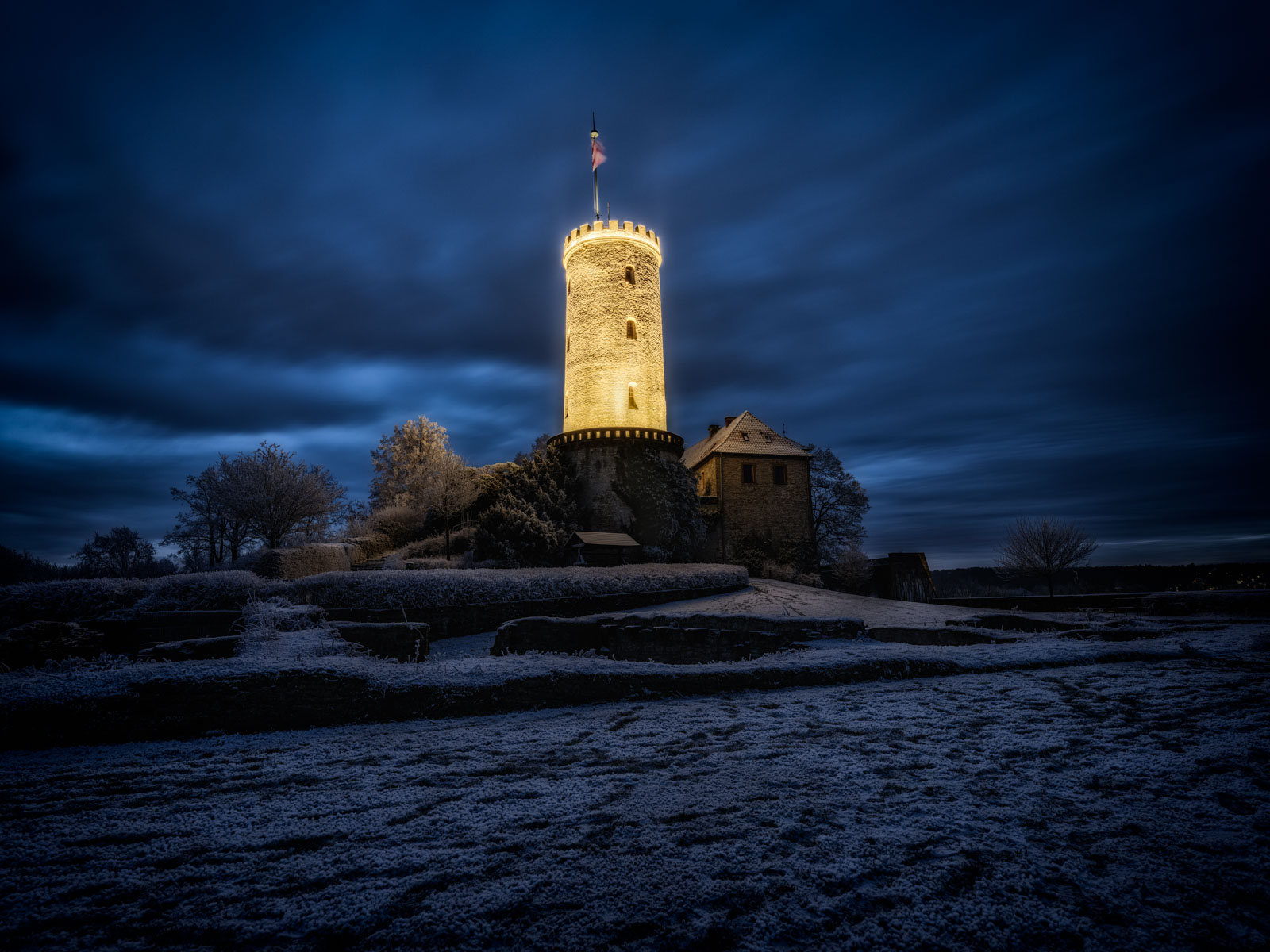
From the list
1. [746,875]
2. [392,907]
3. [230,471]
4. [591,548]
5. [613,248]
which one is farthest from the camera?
[613,248]

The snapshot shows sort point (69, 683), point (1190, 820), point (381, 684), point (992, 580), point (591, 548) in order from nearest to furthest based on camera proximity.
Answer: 1. point (1190, 820)
2. point (69, 683)
3. point (381, 684)
4. point (591, 548)
5. point (992, 580)

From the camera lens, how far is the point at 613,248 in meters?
26.2

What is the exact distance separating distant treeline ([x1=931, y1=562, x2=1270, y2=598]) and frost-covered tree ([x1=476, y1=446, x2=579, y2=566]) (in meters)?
17.7

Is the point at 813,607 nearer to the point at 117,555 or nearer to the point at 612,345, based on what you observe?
the point at 612,345

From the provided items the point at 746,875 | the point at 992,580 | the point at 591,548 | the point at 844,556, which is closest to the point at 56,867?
the point at 746,875

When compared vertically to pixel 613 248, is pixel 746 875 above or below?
below

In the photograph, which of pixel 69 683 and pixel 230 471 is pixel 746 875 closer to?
pixel 69 683

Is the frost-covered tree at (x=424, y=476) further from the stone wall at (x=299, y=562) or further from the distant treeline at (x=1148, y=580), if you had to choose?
the distant treeline at (x=1148, y=580)

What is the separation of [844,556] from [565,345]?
17.7 m

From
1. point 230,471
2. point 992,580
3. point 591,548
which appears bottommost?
point 992,580

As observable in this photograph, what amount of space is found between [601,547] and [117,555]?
88.1 ft

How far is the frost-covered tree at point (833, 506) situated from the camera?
1262 inches

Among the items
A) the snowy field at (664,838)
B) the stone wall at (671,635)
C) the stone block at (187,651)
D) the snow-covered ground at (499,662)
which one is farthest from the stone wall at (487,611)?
the snowy field at (664,838)

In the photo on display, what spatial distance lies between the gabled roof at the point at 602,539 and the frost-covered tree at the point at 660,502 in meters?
1.40
